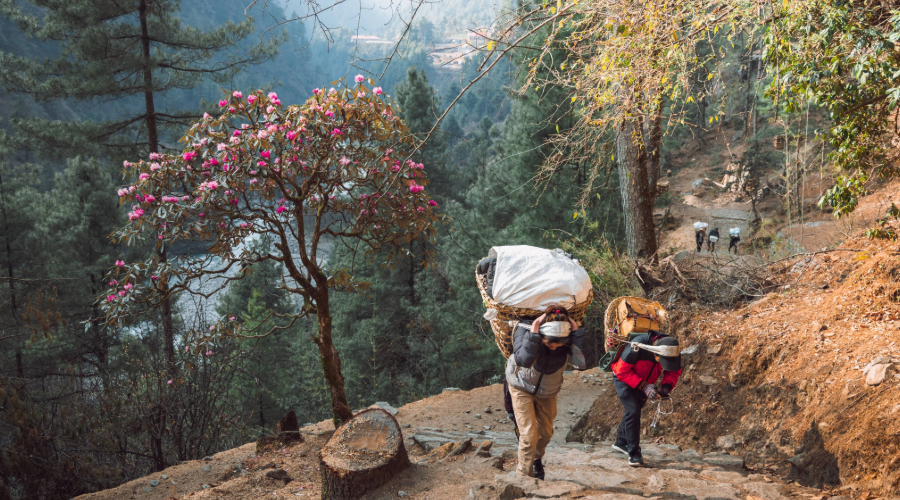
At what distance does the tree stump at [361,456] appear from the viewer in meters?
3.40

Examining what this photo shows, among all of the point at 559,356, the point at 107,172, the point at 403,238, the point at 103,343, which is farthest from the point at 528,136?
the point at 103,343

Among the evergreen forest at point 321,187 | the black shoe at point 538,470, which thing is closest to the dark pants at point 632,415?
the black shoe at point 538,470

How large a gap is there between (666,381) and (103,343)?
14.3 meters

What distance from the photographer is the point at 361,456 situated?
3.56 m

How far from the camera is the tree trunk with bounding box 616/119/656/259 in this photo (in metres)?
6.69

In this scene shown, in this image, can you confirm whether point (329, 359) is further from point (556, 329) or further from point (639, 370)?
point (639, 370)

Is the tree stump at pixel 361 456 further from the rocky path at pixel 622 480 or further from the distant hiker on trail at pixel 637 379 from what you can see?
the distant hiker on trail at pixel 637 379

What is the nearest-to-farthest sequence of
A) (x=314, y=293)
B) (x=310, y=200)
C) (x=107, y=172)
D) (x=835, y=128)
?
(x=835, y=128) < (x=314, y=293) < (x=310, y=200) < (x=107, y=172)

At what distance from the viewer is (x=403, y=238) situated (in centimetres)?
511

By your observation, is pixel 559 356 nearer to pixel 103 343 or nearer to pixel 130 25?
pixel 130 25

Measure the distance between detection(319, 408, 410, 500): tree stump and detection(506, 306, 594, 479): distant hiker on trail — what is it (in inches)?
38.4

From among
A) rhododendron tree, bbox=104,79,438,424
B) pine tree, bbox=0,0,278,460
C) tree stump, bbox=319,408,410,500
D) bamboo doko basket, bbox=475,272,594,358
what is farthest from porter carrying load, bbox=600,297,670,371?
pine tree, bbox=0,0,278,460

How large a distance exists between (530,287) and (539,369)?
537 mm

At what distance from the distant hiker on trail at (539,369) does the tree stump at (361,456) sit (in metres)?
0.97
